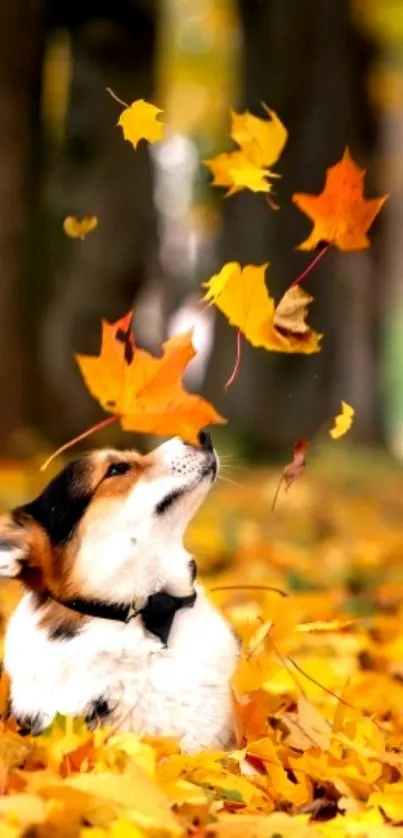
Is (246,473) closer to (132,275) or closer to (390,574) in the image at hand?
(132,275)

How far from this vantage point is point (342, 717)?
400 cm

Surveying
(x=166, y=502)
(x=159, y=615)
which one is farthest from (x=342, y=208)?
(x=159, y=615)

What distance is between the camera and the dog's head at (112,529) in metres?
3.59

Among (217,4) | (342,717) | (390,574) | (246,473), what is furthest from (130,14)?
(342,717)

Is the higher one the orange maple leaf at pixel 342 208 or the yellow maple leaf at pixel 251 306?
the orange maple leaf at pixel 342 208

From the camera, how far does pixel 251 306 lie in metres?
3.71

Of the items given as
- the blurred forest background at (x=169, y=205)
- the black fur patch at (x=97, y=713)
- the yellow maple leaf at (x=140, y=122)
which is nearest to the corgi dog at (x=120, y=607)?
the black fur patch at (x=97, y=713)

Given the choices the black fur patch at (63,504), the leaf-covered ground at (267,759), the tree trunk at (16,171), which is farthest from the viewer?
the tree trunk at (16,171)

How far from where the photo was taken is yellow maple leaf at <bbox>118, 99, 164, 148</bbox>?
360 cm

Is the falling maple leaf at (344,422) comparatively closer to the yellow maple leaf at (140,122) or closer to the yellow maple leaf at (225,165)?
the yellow maple leaf at (225,165)

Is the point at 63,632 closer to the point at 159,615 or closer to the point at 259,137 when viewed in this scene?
the point at 159,615

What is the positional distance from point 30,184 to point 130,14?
65.5 inches

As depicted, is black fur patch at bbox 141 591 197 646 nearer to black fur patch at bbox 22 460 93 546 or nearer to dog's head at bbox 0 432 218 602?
dog's head at bbox 0 432 218 602

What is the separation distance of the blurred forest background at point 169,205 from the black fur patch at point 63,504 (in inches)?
198
